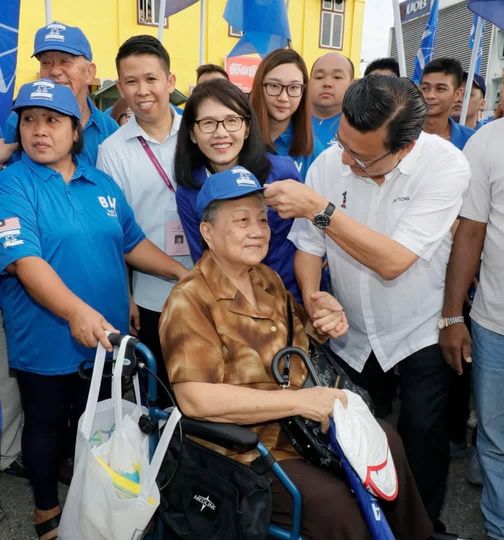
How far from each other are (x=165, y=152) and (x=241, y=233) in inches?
40.8

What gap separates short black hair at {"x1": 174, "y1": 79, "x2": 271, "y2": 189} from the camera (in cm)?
250

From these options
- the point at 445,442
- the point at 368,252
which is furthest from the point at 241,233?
the point at 445,442

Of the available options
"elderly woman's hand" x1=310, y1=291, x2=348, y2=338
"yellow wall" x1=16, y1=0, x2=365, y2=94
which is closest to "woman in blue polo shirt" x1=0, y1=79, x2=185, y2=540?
"elderly woman's hand" x1=310, y1=291, x2=348, y2=338

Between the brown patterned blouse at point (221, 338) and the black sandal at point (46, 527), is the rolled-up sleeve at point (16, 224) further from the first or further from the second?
the black sandal at point (46, 527)

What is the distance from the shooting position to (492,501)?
8.25 feet

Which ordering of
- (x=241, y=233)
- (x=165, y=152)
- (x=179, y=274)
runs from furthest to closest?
(x=165, y=152) < (x=179, y=274) < (x=241, y=233)

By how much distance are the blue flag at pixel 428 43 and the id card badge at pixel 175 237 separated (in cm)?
378

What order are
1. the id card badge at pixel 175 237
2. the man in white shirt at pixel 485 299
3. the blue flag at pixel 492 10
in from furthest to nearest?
the blue flag at pixel 492 10, the id card badge at pixel 175 237, the man in white shirt at pixel 485 299

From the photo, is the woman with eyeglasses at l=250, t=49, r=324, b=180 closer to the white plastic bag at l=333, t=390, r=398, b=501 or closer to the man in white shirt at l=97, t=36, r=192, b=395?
the man in white shirt at l=97, t=36, r=192, b=395

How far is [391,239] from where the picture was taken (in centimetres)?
207

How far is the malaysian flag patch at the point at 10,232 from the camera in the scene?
216 centimetres

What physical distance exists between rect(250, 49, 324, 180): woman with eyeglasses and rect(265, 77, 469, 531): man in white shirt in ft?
2.65

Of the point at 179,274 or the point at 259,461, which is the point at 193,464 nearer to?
the point at 259,461

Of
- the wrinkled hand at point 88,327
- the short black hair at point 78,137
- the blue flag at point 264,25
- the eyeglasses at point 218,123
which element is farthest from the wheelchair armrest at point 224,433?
the blue flag at point 264,25
